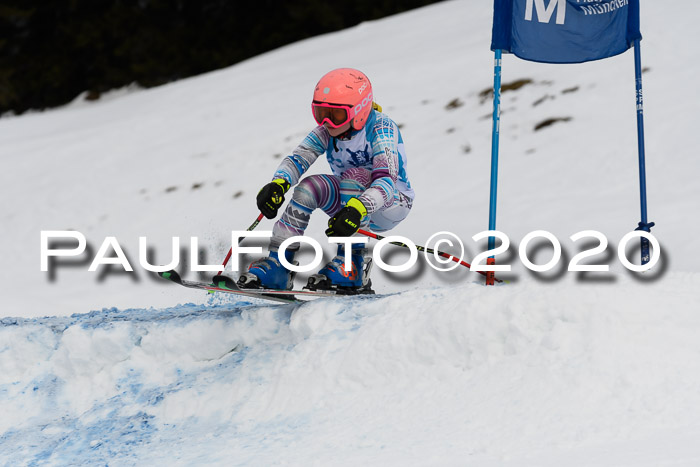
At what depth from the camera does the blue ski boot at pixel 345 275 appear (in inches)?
199

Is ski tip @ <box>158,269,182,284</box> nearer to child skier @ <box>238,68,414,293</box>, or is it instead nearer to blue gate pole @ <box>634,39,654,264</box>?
child skier @ <box>238,68,414,293</box>

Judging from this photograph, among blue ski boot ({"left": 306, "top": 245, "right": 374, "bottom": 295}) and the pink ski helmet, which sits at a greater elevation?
the pink ski helmet

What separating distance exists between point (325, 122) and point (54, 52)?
30.3 m

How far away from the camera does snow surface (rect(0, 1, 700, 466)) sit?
11.4 feet

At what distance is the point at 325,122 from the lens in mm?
5004

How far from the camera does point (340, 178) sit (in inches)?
208

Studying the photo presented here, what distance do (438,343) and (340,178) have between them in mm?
1698

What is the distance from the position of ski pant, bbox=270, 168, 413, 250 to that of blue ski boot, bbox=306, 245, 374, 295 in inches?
9.6

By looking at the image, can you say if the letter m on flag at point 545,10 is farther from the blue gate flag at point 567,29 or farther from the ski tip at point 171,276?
the ski tip at point 171,276

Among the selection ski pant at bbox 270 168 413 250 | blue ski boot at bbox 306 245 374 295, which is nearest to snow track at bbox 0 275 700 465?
blue ski boot at bbox 306 245 374 295

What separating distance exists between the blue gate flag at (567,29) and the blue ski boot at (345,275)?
78.2 inches

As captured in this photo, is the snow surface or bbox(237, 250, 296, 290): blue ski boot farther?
bbox(237, 250, 296, 290): blue ski boot

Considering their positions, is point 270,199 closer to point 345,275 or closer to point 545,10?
point 345,275

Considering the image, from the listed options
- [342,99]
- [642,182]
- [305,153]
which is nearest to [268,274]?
[305,153]
